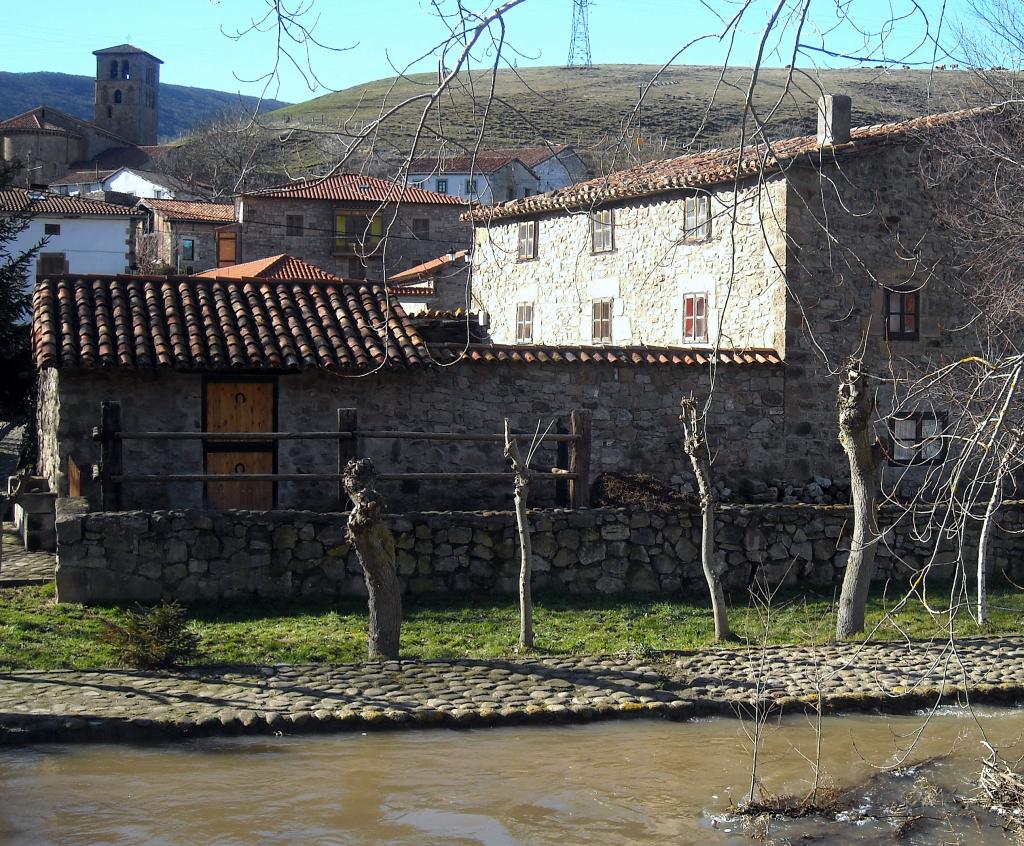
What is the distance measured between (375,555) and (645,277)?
36.3 feet

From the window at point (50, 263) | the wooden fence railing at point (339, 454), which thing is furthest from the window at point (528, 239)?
the wooden fence railing at point (339, 454)

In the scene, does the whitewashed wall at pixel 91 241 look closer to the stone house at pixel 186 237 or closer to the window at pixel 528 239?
the stone house at pixel 186 237

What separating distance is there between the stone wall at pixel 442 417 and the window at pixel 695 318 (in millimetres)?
2792

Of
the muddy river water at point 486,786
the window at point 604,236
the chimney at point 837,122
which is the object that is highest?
the chimney at point 837,122

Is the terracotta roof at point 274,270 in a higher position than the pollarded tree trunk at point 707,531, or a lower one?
higher

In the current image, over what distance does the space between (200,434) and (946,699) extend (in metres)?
8.47

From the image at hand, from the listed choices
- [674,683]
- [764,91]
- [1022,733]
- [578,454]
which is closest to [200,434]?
[578,454]

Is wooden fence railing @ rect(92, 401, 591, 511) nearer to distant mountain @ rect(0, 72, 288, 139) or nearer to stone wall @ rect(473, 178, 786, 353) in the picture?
stone wall @ rect(473, 178, 786, 353)

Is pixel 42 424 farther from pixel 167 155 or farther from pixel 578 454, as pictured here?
pixel 167 155

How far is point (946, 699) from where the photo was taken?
10.4 m

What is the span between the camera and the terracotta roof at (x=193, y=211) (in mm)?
50969

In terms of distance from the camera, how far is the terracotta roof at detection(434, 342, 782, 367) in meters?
17.0

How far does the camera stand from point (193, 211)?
172ft

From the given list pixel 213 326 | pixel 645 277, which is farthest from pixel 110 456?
pixel 645 277
